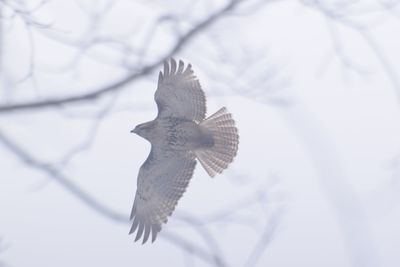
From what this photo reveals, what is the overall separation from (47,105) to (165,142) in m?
2.21

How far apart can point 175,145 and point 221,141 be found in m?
0.44

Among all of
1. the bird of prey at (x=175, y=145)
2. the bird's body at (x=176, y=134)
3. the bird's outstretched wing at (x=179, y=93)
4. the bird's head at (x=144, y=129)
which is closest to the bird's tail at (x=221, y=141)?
the bird of prey at (x=175, y=145)

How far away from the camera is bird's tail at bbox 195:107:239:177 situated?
7.49 m

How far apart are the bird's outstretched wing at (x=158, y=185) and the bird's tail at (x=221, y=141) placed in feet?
0.64

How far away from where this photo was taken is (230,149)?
7551 mm

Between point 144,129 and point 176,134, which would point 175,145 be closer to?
point 176,134

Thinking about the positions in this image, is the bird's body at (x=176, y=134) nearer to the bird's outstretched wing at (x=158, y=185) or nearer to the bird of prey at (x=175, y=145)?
the bird of prey at (x=175, y=145)

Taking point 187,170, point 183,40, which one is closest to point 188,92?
point 187,170

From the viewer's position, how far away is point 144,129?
713cm

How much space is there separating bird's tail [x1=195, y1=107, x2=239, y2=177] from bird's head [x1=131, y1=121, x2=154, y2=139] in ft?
1.64

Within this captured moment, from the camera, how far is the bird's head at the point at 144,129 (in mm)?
7117

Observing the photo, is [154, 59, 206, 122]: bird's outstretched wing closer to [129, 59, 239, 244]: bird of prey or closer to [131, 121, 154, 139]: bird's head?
[129, 59, 239, 244]: bird of prey

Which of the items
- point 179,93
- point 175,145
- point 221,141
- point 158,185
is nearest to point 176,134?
point 175,145

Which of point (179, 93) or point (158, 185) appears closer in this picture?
point (179, 93)
